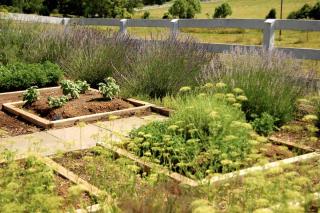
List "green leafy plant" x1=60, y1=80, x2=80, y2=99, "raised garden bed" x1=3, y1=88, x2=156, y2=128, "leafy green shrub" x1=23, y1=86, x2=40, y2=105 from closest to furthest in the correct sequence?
1. "raised garden bed" x1=3, y1=88, x2=156, y2=128
2. "leafy green shrub" x1=23, y1=86, x2=40, y2=105
3. "green leafy plant" x1=60, y1=80, x2=80, y2=99

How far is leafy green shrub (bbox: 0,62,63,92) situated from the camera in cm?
947

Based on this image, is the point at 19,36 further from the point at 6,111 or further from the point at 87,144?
the point at 87,144

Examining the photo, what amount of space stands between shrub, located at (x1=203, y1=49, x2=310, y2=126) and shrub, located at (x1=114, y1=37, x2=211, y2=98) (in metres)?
0.86

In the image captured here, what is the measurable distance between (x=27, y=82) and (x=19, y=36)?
312 centimetres

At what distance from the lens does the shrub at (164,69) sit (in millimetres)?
8805

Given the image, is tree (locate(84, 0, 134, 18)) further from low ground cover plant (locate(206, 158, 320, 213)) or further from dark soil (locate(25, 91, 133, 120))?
low ground cover plant (locate(206, 158, 320, 213))

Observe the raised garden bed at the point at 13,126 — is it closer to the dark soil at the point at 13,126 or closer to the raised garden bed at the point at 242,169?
the dark soil at the point at 13,126

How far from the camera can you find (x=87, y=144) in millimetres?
6246

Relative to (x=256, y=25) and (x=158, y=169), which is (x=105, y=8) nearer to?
(x=256, y=25)

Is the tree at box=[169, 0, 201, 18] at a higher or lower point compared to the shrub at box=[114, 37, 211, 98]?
higher

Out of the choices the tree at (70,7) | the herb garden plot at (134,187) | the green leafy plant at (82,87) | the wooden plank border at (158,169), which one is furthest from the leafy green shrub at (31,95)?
the tree at (70,7)

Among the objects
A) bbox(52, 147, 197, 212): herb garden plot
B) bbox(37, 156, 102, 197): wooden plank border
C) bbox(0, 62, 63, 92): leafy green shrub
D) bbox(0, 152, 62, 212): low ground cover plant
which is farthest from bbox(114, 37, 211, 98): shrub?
bbox(0, 152, 62, 212): low ground cover plant

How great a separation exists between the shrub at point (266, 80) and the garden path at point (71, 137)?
4.26 ft

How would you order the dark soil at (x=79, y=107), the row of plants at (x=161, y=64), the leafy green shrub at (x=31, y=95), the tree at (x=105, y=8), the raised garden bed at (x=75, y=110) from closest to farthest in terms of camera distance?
1. the row of plants at (x=161, y=64)
2. the raised garden bed at (x=75, y=110)
3. the dark soil at (x=79, y=107)
4. the leafy green shrub at (x=31, y=95)
5. the tree at (x=105, y=8)
